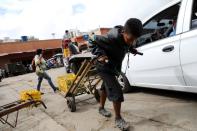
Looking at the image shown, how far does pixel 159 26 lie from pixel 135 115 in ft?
6.20

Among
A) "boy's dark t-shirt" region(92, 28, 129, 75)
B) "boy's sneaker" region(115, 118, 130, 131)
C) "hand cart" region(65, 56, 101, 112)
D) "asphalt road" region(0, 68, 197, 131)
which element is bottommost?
"asphalt road" region(0, 68, 197, 131)

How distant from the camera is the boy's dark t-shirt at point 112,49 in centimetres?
394

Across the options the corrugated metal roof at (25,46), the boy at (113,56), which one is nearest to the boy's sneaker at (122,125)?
the boy at (113,56)

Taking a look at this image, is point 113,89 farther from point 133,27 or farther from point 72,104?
point 72,104

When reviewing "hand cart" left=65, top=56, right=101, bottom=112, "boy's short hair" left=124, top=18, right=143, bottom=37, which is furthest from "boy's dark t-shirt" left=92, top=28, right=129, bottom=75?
"hand cart" left=65, top=56, right=101, bottom=112

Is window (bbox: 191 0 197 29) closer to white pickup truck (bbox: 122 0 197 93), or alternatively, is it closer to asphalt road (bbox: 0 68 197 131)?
white pickup truck (bbox: 122 0 197 93)

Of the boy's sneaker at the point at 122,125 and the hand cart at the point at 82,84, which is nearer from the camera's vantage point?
the boy's sneaker at the point at 122,125

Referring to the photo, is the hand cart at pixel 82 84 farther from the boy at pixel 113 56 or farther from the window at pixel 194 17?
the window at pixel 194 17

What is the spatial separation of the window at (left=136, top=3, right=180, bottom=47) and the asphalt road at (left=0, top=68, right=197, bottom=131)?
1.23 meters

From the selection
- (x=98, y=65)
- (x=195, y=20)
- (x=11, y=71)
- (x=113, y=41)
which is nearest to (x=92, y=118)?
(x=98, y=65)

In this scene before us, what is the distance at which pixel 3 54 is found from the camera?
38.9 meters

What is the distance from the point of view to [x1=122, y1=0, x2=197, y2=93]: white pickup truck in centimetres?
407

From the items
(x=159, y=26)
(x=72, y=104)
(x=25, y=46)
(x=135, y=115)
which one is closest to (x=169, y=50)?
(x=159, y=26)

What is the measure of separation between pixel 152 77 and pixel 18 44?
38.6 m
